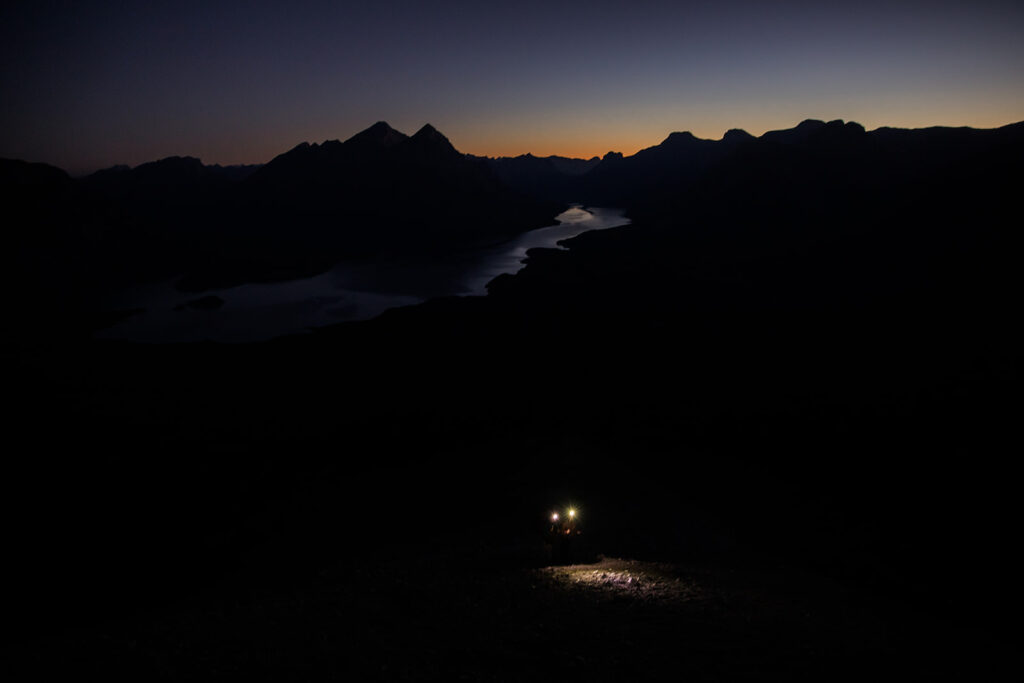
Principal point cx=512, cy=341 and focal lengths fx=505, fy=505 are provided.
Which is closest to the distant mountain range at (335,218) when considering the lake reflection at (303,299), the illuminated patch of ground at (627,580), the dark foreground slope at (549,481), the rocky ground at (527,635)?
the lake reflection at (303,299)

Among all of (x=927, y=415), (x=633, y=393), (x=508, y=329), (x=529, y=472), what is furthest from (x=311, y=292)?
(x=927, y=415)

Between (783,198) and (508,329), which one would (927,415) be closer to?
(508,329)

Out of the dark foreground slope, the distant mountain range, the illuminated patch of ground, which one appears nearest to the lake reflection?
the distant mountain range

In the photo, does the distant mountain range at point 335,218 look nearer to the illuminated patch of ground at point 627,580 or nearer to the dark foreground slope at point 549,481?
the dark foreground slope at point 549,481

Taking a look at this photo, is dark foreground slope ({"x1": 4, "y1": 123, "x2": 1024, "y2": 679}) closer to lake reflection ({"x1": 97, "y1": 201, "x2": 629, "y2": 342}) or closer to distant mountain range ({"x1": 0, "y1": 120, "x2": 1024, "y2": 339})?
lake reflection ({"x1": 97, "y1": 201, "x2": 629, "y2": 342})

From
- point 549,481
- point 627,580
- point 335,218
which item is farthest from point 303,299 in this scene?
point 335,218

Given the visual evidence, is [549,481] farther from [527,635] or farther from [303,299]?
[303,299]
